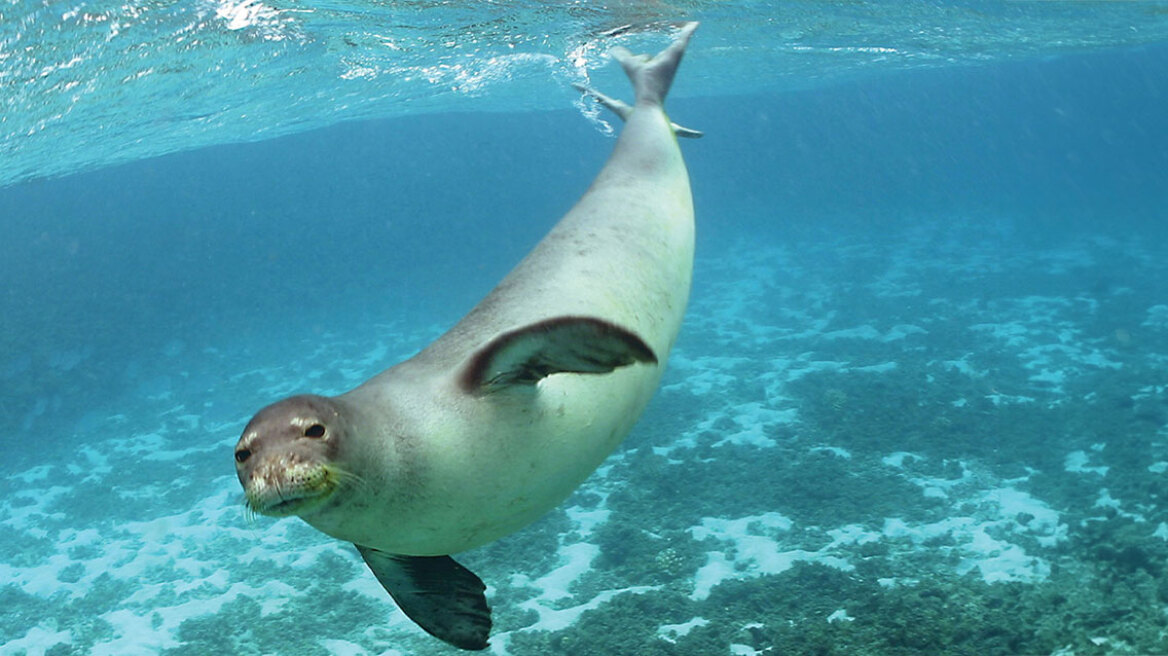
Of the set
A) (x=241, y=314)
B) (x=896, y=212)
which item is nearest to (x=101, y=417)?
(x=241, y=314)

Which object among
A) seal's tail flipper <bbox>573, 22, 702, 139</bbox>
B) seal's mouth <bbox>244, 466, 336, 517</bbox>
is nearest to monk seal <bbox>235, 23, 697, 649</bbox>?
seal's mouth <bbox>244, 466, 336, 517</bbox>

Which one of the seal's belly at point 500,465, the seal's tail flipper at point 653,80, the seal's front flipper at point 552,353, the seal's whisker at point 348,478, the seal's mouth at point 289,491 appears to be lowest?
the seal's mouth at point 289,491

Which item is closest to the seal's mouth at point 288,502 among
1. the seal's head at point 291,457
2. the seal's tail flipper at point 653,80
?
the seal's head at point 291,457

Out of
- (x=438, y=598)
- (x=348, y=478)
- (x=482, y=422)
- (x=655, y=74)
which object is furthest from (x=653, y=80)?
(x=348, y=478)

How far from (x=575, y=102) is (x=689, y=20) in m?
19.1

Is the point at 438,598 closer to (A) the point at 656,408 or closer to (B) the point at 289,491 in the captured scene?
(B) the point at 289,491

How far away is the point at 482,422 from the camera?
2.62 metres

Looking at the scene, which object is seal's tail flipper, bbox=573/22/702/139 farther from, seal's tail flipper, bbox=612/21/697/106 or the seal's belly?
the seal's belly

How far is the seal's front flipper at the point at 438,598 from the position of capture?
3.12 meters

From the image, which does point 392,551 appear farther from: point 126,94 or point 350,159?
point 350,159

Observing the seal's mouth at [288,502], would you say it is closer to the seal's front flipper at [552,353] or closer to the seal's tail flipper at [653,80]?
the seal's front flipper at [552,353]

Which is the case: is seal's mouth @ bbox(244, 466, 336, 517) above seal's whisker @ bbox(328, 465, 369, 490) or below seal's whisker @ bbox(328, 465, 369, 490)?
below

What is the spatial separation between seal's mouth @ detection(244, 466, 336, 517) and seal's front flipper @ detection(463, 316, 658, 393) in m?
0.59

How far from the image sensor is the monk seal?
7.41 ft
